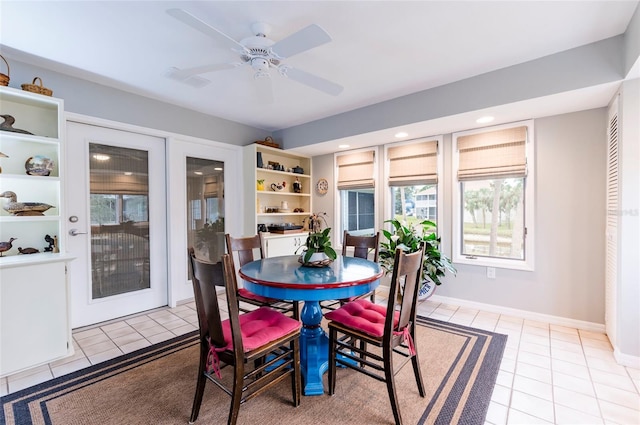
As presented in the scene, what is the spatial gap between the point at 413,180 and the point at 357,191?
0.99 meters

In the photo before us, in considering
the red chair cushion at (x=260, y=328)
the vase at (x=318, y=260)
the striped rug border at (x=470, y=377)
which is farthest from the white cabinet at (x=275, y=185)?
the striped rug border at (x=470, y=377)

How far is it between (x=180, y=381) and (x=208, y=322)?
84 centimetres

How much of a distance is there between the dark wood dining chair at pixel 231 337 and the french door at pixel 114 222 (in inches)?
84.3

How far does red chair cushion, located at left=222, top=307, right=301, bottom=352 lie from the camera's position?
1.60m

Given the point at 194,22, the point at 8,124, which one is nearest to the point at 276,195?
the point at 8,124

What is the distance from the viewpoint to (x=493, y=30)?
2.13m

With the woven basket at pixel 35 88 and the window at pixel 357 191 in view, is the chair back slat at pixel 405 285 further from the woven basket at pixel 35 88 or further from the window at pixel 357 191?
the woven basket at pixel 35 88

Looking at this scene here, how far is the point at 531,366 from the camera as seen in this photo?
2250mm

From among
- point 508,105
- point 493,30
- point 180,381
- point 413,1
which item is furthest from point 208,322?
point 508,105

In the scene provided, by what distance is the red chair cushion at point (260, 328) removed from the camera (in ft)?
5.25

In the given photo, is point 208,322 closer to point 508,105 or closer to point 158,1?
point 158,1

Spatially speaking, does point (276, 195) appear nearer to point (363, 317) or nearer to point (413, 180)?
point (413, 180)

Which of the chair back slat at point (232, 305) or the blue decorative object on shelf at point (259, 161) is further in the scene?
the blue decorative object on shelf at point (259, 161)

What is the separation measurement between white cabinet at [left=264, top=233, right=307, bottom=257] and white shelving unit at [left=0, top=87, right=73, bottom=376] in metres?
2.20
